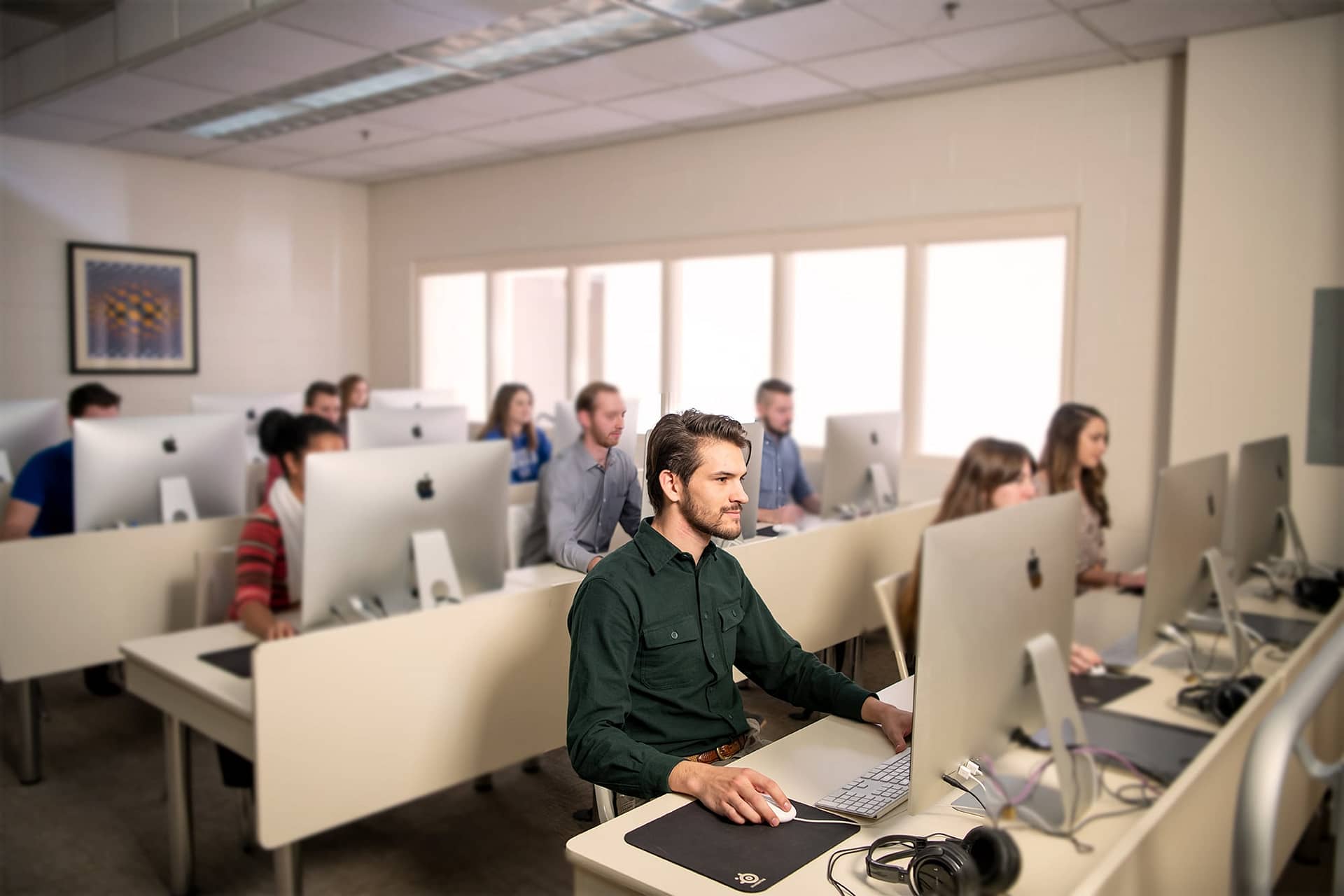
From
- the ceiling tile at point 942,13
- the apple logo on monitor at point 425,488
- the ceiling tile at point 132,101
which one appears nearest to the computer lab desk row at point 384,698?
the apple logo on monitor at point 425,488

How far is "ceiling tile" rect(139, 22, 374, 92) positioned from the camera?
396 cm

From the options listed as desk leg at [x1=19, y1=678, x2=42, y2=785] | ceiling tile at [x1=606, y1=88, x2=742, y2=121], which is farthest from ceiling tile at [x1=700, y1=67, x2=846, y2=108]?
desk leg at [x1=19, y1=678, x2=42, y2=785]

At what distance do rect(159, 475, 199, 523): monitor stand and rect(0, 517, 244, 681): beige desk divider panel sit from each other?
7cm

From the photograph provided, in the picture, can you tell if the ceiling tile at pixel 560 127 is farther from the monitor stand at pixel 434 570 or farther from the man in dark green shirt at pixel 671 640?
the man in dark green shirt at pixel 671 640

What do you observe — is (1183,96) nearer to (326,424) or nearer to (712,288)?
(712,288)

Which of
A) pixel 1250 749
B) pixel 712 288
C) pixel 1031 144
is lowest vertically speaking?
pixel 1250 749

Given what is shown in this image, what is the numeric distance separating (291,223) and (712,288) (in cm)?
349

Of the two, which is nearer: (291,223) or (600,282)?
(600,282)

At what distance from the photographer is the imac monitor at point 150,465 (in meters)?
2.86

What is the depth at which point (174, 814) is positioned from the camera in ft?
7.69

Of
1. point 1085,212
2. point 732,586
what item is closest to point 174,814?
point 732,586

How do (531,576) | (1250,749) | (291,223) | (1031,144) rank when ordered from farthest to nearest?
(291,223), (1031,144), (531,576), (1250,749)

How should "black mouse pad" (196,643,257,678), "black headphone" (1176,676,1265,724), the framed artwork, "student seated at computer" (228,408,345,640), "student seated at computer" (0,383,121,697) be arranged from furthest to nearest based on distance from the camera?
the framed artwork < "student seated at computer" (0,383,121,697) < "student seated at computer" (228,408,345,640) < "black mouse pad" (196,643,257,678) < "black headphone" (1176,676,1265,724)

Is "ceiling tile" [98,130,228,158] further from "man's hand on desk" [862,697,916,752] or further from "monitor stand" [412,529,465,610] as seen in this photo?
"man's hand on desk" [862,697,916,752]
